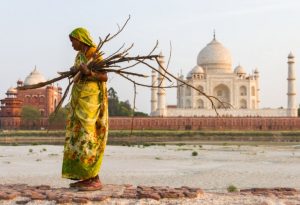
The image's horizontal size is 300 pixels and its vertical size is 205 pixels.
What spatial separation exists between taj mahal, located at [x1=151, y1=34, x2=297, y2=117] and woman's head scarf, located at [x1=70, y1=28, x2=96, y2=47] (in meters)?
35.6

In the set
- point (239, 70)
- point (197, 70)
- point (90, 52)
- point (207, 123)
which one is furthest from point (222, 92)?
point (90, 52)

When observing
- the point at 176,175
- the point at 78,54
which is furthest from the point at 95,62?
the point at 176,175

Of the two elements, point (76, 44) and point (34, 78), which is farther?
point (34, 78)

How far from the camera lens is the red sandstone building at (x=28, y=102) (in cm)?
3812

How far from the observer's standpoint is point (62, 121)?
36469mm

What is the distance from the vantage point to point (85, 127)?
4613 mm

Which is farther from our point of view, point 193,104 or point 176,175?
point 193,104

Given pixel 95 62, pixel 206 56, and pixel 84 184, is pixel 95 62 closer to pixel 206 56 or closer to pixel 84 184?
pixel 84 184

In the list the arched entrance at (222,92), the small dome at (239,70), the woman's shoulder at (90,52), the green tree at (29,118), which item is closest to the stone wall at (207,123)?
the green tree at (29,118)

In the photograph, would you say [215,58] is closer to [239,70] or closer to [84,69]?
[239,70]

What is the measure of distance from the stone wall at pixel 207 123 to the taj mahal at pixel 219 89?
9.00ft

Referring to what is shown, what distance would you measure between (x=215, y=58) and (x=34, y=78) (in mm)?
16998

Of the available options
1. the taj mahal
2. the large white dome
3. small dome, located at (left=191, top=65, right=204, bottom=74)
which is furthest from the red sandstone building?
the large white dome

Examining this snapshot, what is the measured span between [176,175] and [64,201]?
503 cm
